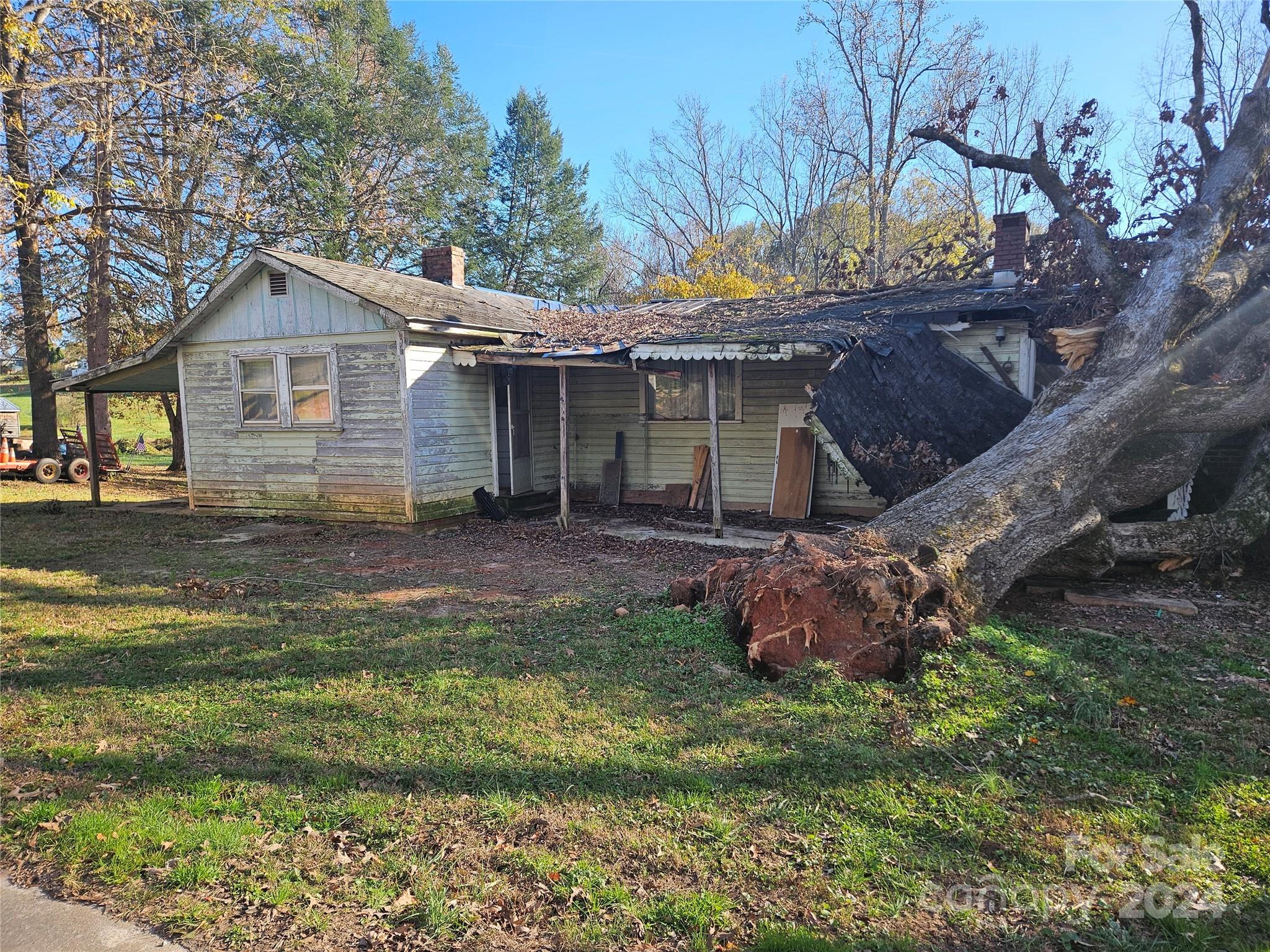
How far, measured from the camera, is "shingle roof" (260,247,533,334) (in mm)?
10914

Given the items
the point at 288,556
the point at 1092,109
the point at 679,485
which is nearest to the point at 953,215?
the point at 1092,109

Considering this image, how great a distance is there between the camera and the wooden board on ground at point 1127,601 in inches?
258

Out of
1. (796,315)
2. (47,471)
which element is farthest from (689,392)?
(47,471)

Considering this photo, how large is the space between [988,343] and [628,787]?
9.09 meters

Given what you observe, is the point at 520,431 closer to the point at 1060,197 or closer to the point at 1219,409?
the point at 1060,197

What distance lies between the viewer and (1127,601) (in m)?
6.79

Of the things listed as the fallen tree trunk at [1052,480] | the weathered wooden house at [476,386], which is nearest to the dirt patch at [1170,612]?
the fallen tree trunk at [1052,480]

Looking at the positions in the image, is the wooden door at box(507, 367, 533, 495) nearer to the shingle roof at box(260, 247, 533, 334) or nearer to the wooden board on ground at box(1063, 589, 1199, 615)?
the shingle roof at box(260, 247, 533, 334)

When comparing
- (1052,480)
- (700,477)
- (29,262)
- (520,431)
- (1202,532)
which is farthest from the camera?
(29,262)

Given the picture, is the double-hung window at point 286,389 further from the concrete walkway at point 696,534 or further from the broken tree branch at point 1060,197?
the broken tree branch at point 1060,197

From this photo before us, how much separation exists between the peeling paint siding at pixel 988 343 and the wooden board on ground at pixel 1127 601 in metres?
3.86

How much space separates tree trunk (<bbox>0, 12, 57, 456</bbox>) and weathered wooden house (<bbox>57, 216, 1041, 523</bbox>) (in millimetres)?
4164

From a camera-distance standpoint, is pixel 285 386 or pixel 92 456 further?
pixel 92 456

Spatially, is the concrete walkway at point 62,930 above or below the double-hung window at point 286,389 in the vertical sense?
below
